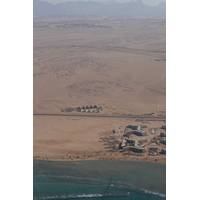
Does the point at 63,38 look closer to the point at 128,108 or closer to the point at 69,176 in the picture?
the point at 128,108

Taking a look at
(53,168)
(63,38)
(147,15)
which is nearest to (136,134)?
(53,168)

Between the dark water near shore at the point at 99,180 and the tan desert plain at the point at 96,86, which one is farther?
the tan desert plain at the point at 96,86

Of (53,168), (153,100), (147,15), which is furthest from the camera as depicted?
(147,15)

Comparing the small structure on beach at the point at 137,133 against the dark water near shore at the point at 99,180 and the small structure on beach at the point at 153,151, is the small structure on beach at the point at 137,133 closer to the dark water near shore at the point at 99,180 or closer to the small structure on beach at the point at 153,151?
the small structure on beach at the point at 153,151

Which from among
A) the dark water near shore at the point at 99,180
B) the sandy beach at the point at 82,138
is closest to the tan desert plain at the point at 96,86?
the sandy beach at the point at 82,138

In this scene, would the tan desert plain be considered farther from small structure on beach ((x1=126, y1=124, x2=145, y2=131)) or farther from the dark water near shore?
the dark water near shore

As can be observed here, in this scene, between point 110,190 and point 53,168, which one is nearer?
point 110,190
